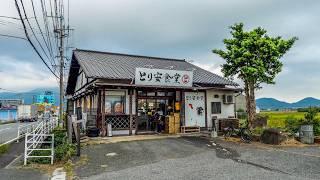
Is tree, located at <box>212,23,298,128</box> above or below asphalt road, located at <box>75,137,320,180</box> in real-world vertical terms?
above

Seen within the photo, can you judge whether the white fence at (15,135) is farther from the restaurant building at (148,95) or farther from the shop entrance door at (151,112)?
the shop entrance door at (151,112)

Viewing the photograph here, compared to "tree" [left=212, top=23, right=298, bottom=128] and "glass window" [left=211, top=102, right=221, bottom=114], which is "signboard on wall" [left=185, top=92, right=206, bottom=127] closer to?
"glass window" [left=211, top=102, right=221, bottom=114]

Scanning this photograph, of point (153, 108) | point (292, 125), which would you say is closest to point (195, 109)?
point (153, 108)

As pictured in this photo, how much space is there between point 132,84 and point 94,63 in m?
3.75

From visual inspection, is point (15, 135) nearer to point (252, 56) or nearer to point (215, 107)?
point (215, 107)

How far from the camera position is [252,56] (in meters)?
16.1

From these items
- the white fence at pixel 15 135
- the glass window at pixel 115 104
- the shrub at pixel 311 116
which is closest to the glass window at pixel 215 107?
the shrub at pixel 311 116

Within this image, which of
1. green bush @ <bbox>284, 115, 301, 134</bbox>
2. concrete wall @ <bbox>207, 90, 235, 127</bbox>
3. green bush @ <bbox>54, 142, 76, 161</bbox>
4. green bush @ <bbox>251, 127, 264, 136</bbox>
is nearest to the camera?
green bush @ <bbox>54, 142, 76, 161</bbox>

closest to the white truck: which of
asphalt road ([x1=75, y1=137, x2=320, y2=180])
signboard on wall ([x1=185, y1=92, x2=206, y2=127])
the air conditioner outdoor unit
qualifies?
signboard on wall ([x1=185, y1=92, x2=206, y2=127])

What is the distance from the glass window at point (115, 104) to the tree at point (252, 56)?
6.31 metres

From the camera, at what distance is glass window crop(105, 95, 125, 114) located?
16625mm

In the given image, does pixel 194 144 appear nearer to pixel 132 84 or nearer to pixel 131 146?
pixel 131 146

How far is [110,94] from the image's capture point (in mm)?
16672

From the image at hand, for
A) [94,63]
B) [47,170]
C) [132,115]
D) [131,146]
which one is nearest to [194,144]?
[131,146]
